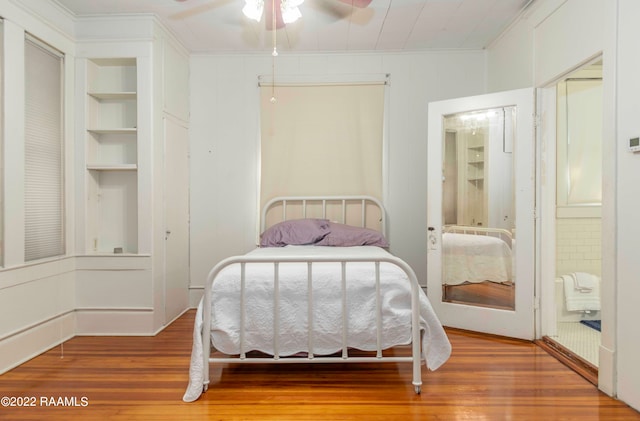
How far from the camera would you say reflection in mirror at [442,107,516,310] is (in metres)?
3.12

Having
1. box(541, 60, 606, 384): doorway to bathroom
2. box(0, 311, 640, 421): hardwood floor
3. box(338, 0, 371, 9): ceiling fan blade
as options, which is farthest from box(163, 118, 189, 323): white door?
box(541, 60, 606, 384): doorway to bathroom

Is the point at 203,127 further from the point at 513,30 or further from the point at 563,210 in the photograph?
the point at 563,210

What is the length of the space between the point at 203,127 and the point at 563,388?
365 cm

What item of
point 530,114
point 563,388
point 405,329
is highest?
point 530,114

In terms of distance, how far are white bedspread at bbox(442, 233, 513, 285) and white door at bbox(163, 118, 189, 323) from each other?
7.98 feet

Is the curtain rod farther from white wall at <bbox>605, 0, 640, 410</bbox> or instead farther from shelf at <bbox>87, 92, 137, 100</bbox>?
white wall at <bbox>605, 0, 640, 410</bbox>

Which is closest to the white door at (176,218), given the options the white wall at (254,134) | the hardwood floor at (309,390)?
the white wall at (254,134)

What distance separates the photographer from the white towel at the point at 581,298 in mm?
3426

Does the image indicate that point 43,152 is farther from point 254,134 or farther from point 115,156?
point 254,134

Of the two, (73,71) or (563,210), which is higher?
(73,71)

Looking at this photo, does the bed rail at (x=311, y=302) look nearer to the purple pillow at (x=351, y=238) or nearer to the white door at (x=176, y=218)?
the purple pillow at (x=351, y=238)

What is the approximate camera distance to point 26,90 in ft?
8.92

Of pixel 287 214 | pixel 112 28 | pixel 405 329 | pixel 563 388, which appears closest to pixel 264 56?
pixel 112 28

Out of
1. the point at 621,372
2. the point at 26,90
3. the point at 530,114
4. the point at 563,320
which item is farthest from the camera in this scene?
the point at 563,320
